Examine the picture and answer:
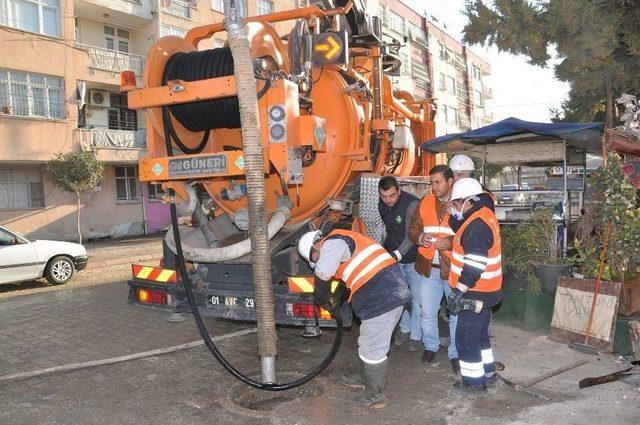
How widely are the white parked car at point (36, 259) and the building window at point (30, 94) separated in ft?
29.5

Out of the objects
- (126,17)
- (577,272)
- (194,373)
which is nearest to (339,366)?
(194,373)

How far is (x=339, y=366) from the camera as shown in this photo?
474 cm

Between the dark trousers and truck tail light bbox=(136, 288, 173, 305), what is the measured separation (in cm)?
267

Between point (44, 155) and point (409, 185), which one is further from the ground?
point (44, 155)

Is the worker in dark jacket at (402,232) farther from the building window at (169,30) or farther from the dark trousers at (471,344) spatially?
the building window at (169,30)

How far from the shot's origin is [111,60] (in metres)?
19.0

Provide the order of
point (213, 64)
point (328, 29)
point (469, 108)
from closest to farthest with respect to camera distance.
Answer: point (213, 64)
point (328, 29)
point (469, 108)

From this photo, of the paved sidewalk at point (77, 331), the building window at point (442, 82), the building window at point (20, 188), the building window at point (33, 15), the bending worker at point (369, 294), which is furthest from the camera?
the building window at point (442, 82)

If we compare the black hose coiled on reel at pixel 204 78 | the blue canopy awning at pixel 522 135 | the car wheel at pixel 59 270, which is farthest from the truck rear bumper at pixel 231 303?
the car wheel at pixel 59 270

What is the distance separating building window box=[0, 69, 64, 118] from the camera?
52.7 ft

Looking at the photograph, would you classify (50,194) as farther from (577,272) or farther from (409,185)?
(577,272)

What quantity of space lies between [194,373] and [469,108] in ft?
152

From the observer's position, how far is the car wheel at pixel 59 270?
30.3ft

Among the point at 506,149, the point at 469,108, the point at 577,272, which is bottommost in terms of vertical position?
the point at 577,272
